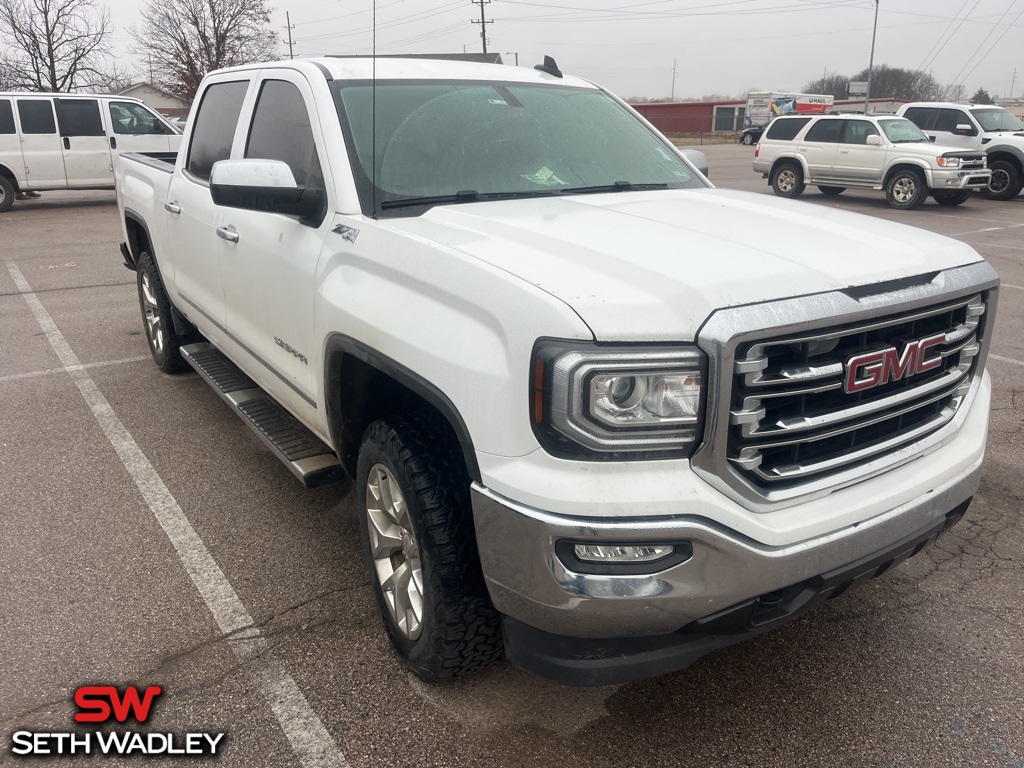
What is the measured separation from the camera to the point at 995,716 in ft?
8.25

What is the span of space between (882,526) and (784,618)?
36cm

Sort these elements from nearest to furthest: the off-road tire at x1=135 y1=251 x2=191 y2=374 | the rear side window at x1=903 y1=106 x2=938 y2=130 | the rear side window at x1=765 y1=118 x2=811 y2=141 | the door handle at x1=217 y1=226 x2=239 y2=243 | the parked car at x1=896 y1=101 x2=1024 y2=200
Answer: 1. the door handle at x1=217 y1=226 x2=239 y2=243
2. the off-road tire at x1=135 y1=251 x2=191 y2=374
3. the parked car at x1=896 y1=101 x2=1024 y2=200
4. the rear side window at x1=765 y1=118 x2=811 y2=141
5. the rear side window at x1=903 y1=106 x2=938 y2=130

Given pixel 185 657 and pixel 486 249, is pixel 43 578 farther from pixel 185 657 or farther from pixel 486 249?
pixel 486 249

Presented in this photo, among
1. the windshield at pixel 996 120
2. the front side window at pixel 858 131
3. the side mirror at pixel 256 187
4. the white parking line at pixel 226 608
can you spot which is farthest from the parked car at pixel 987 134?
the side mirror at pixel 256 187

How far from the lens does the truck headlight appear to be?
1.91 m

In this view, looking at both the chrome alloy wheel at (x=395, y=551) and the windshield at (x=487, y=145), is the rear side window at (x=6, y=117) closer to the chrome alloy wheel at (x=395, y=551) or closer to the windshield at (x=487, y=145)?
the windshield at (x=487, y=145)

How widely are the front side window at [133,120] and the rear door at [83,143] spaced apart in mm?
322

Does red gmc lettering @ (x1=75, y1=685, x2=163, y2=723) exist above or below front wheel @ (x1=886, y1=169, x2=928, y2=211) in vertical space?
below

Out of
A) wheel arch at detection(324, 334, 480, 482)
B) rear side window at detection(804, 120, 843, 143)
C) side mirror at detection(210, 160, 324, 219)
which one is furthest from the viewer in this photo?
rear side window at detection(804, 120, 843, 143)

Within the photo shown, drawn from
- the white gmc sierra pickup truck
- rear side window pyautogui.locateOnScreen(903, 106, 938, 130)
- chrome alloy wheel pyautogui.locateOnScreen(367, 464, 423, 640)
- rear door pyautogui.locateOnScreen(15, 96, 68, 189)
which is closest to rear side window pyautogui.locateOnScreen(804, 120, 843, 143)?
rear side window pyautogui.locateOnScreen(903, 106, 938, 130)

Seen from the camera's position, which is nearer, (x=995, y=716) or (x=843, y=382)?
(x=843, y=382)

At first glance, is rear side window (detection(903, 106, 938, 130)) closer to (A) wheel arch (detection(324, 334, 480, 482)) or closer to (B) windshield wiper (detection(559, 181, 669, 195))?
(B) windshield wiper (detection(559, 181, 669, 195))

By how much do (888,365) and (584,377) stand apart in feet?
2.91

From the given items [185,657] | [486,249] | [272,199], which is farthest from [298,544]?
[486,249]
